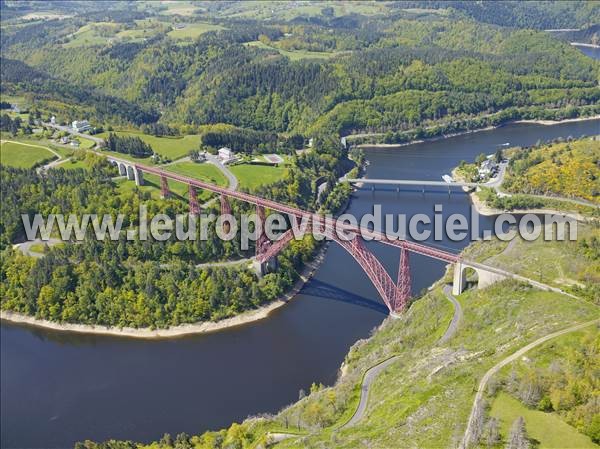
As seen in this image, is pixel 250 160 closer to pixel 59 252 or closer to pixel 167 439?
pixel 59 252

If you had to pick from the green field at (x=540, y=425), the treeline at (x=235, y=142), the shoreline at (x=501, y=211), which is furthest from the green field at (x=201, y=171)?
the green field at (x=540, y=425)

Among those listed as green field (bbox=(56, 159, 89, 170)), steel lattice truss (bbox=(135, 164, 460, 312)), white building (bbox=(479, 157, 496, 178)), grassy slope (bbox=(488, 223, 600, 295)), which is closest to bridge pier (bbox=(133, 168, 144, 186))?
green field (bbox=(56, 159, 89, 170))

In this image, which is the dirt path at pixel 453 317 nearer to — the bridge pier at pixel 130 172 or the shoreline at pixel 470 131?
the bridge pier at pixel 130 172

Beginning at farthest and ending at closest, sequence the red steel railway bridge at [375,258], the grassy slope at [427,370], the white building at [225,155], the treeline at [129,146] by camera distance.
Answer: the treeline at [129,146] → the white building at [225,155] → the red steel railway bridge at [375,258] → the grassy slope at [427,370]

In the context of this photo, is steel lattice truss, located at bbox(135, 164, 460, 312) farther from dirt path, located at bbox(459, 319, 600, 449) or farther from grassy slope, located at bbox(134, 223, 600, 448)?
dirt path, located at bbox(459, 319, 600, 449)

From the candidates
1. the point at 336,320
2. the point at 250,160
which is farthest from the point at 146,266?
the point at 250,160

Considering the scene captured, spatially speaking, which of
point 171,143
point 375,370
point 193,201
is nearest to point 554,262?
point 375,370

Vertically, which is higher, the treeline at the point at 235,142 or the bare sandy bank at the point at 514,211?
the treeline at the point at 235,142
